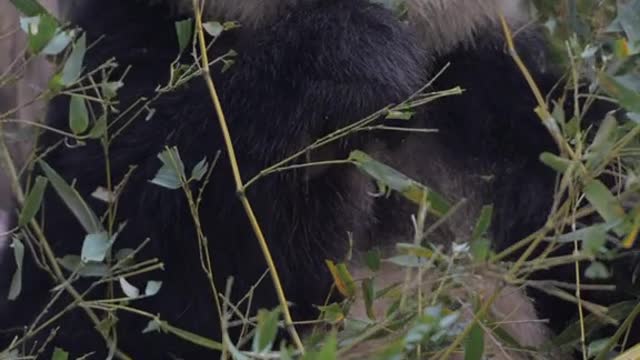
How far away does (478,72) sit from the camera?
6.14ft

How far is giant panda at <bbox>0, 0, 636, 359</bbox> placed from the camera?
1.60 m

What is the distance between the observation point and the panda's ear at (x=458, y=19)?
1804mm

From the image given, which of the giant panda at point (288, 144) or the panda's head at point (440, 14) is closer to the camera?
the giant panda at point (288, 144)

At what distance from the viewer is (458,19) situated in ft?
6.05

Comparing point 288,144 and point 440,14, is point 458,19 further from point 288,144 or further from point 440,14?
point 288,144

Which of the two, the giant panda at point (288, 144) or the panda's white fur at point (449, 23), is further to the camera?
the panda's white fur at point (449, 23)

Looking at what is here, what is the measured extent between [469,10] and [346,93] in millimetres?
388

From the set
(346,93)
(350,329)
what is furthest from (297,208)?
(350,329)

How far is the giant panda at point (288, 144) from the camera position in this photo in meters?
1.60

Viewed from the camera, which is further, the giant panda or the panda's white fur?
the panda's white fur

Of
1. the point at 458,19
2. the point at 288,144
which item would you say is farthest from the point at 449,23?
the point at 288,144

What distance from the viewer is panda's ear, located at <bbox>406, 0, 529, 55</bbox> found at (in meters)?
1.80

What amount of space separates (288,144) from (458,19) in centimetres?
41

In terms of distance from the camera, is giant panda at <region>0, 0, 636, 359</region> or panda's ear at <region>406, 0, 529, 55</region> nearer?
giant panda at <region>0, 0, 636, 359</region>
